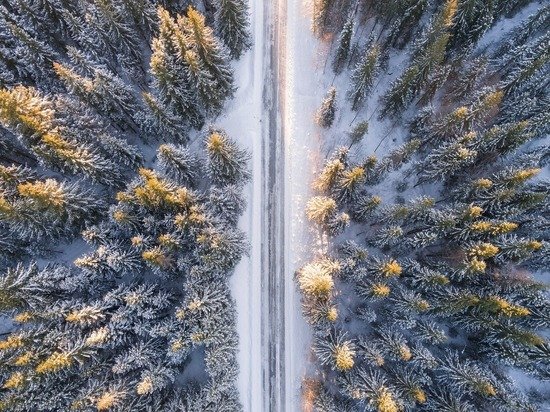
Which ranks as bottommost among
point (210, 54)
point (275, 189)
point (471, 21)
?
point (275, 189)

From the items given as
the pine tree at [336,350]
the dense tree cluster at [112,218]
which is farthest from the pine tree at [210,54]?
the pine tree at [336,350]

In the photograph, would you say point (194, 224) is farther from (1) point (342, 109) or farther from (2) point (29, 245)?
(1) point (342, 109)

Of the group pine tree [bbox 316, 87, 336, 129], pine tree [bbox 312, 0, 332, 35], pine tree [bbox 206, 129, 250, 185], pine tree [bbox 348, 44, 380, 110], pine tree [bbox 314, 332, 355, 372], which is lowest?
pine tree [bbox 314, 332, 355, 372]

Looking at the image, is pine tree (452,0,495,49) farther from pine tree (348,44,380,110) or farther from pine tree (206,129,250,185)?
pine tree (206,129,250,185)

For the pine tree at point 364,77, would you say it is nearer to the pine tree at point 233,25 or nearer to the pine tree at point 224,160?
the pine tree at point 233,25

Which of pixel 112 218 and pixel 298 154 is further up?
pixel 298 154

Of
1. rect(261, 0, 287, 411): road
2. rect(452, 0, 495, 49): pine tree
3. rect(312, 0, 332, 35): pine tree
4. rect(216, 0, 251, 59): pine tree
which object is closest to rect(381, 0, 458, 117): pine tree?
rect(452, 0, 495, 49): pine tree

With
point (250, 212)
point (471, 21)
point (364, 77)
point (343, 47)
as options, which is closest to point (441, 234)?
point (364, 77)

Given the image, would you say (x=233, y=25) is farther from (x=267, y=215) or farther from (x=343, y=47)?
(x=267, y=215)
